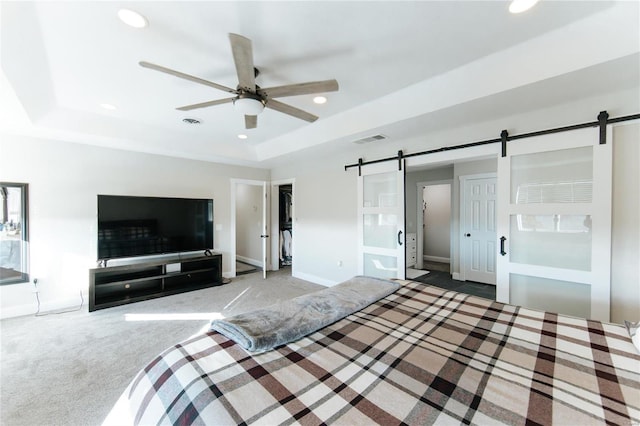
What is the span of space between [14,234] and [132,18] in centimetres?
348

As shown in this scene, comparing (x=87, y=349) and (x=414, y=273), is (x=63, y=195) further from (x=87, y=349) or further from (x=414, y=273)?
(x=414, y=273)

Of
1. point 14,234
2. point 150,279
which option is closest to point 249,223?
point 150,279

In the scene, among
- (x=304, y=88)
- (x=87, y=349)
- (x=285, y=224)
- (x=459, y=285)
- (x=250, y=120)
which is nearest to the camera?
(x=304, y=88)

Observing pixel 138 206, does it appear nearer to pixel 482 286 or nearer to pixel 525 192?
pixel 525 192

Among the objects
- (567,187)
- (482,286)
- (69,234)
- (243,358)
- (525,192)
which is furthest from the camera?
(482,286)

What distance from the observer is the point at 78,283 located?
12.1 ft

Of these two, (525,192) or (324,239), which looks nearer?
(525,192)

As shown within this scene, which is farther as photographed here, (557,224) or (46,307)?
(46,307)

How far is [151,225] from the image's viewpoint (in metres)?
4.09

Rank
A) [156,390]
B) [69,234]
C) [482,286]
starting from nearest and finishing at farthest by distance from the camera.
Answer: [156,390], [69,234], [482,286]

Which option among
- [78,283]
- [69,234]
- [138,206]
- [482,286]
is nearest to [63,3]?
[138,206]

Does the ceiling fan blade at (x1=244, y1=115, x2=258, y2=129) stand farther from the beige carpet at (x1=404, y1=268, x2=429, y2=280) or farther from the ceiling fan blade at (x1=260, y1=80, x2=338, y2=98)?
the beige carpet at (x1=404, y1=268, x2=429, y2=280)

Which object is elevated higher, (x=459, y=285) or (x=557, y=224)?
(x=557, y=224)

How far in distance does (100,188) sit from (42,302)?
5.52 feet
